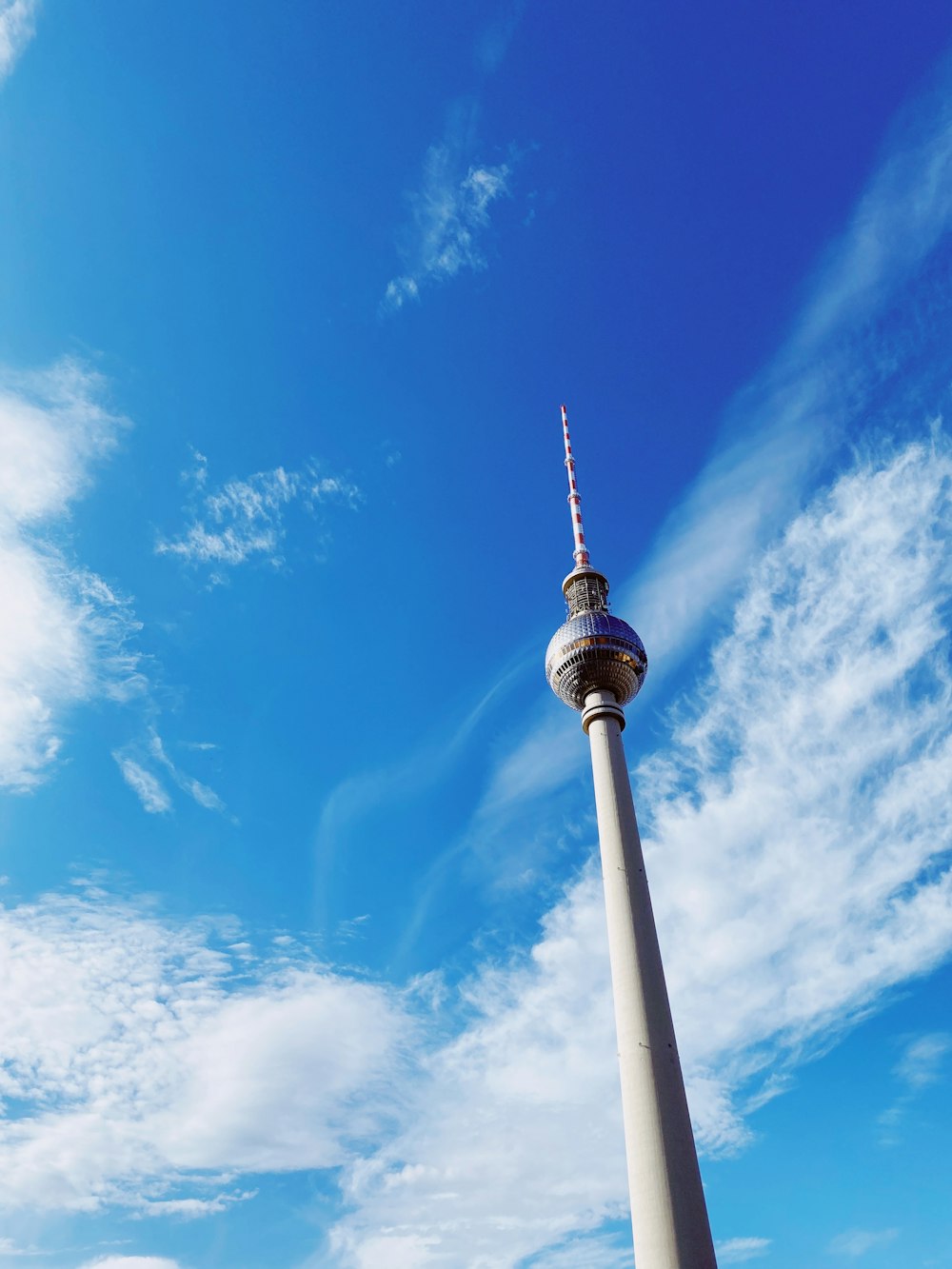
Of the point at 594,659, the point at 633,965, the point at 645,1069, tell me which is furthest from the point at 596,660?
the point at 645,1069

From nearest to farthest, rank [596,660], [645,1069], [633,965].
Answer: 1. [645,1069]
2. [633,965]
3. [596,660]

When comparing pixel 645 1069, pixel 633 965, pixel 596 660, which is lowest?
pixel 645 1069

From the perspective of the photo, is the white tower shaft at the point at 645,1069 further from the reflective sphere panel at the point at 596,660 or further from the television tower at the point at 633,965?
the reflective sphere panel at the point at 596,660

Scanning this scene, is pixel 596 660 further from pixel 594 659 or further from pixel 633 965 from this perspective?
pixel 633 965

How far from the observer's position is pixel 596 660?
84062 millimetres

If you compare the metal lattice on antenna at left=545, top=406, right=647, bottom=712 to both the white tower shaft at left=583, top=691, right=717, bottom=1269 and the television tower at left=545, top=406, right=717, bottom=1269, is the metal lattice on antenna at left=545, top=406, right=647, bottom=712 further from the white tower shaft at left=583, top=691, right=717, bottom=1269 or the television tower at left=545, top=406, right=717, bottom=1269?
the white tower shaft at left=583, top=691, right=717, bottom=1269

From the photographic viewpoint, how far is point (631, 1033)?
60.7 metres

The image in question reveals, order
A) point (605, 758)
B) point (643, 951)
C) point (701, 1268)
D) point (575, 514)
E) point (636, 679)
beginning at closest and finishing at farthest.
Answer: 1. point (701, 1268)
2. point (643, 951)
3. point (605, 758)
4. point (636, 679)
5. point (575, 514)

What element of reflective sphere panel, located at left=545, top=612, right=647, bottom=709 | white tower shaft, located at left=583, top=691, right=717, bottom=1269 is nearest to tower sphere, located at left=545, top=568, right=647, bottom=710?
reflective sphere panel, located at left=545, top=612, right=647, bottom=709

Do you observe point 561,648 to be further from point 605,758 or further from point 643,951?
point 643,951

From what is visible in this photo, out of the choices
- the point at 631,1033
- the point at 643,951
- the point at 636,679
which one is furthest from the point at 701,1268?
the point at 636,679

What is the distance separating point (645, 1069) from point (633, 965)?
23.7ft

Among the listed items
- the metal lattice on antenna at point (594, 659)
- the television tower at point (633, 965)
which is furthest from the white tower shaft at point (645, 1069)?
the metal lattice on antenna at point (594, 659)

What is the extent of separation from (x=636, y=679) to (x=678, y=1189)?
43.3m
